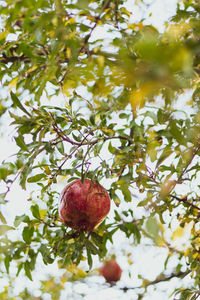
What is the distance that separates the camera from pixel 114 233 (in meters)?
1.99

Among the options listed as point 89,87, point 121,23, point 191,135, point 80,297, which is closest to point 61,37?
point 191,135

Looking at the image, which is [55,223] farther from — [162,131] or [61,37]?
[61,37]

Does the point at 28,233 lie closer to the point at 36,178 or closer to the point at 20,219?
the point at 20,219

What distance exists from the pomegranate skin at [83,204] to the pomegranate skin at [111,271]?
1543mm

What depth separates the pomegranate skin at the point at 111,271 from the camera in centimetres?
307

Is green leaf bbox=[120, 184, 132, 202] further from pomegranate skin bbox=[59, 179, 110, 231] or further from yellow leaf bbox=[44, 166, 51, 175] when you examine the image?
yellow leaf bbox=[44, 166, 51, 175]

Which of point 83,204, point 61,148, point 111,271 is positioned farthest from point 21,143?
point 111,271

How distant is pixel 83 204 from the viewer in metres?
1.62

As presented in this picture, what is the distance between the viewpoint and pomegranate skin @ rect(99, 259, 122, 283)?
307 cm

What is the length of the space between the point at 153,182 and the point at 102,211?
10.3 inches

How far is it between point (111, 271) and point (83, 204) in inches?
65.1

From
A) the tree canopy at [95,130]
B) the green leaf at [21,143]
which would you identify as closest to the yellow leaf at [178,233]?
the tree canopy at [95,130]

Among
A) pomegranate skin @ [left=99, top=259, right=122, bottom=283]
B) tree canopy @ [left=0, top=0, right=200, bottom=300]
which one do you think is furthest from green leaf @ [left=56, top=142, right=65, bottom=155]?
pomegranate skin @ [left=99, top=259, right=122, bottom=283]

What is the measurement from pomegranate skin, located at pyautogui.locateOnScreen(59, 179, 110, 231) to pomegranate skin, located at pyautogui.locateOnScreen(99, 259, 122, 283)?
154 cm
